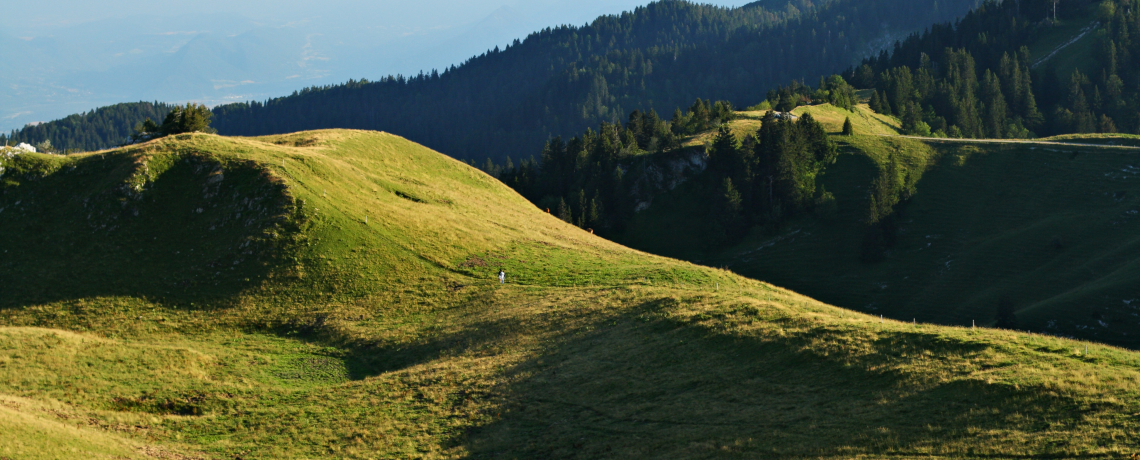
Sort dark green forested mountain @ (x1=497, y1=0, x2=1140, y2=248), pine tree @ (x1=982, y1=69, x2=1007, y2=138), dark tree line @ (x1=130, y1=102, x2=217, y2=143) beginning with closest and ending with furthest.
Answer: dark tree line @ (x1=130, y1=102, x2=217, y2=143)
dark green forested mountain @ (x1=497, y1=0, x2=1140, y2=248)
pine tree @ (x1=982, y1=69, x2=1007, y2=138)

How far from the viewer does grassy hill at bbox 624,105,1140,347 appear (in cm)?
7619

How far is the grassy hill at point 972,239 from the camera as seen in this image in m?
76.2

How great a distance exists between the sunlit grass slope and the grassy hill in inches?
1245

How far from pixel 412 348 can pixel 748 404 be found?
82.4ft

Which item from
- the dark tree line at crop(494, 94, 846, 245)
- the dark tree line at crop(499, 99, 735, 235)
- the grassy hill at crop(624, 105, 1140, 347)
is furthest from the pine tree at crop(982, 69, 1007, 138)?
the dark tree line at crop(494, 94, 846, 245)

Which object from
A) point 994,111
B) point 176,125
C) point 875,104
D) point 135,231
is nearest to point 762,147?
point 875,104

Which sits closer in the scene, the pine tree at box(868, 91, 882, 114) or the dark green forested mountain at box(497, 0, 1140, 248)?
the dark green forested mountain at box(497, 0, 1140, 248)

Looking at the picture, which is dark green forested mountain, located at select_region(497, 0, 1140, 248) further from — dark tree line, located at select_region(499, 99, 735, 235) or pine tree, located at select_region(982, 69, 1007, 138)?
pine tree, located at select_region(982, 69, 1007, 138)

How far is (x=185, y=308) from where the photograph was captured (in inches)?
2103

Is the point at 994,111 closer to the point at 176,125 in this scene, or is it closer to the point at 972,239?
the point at 972,239

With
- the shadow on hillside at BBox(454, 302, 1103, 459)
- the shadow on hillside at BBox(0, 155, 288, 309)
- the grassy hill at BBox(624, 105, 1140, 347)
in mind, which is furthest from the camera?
the grassy hill at BBox(624, 105, 1140, 347)

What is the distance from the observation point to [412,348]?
161ft

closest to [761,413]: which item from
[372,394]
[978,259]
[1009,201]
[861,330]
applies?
[861,330]

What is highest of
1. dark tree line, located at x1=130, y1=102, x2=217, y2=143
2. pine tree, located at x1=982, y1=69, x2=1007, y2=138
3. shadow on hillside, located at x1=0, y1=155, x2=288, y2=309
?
pine tree, located at x1=982, y1=69, x2=1007, y2=138
